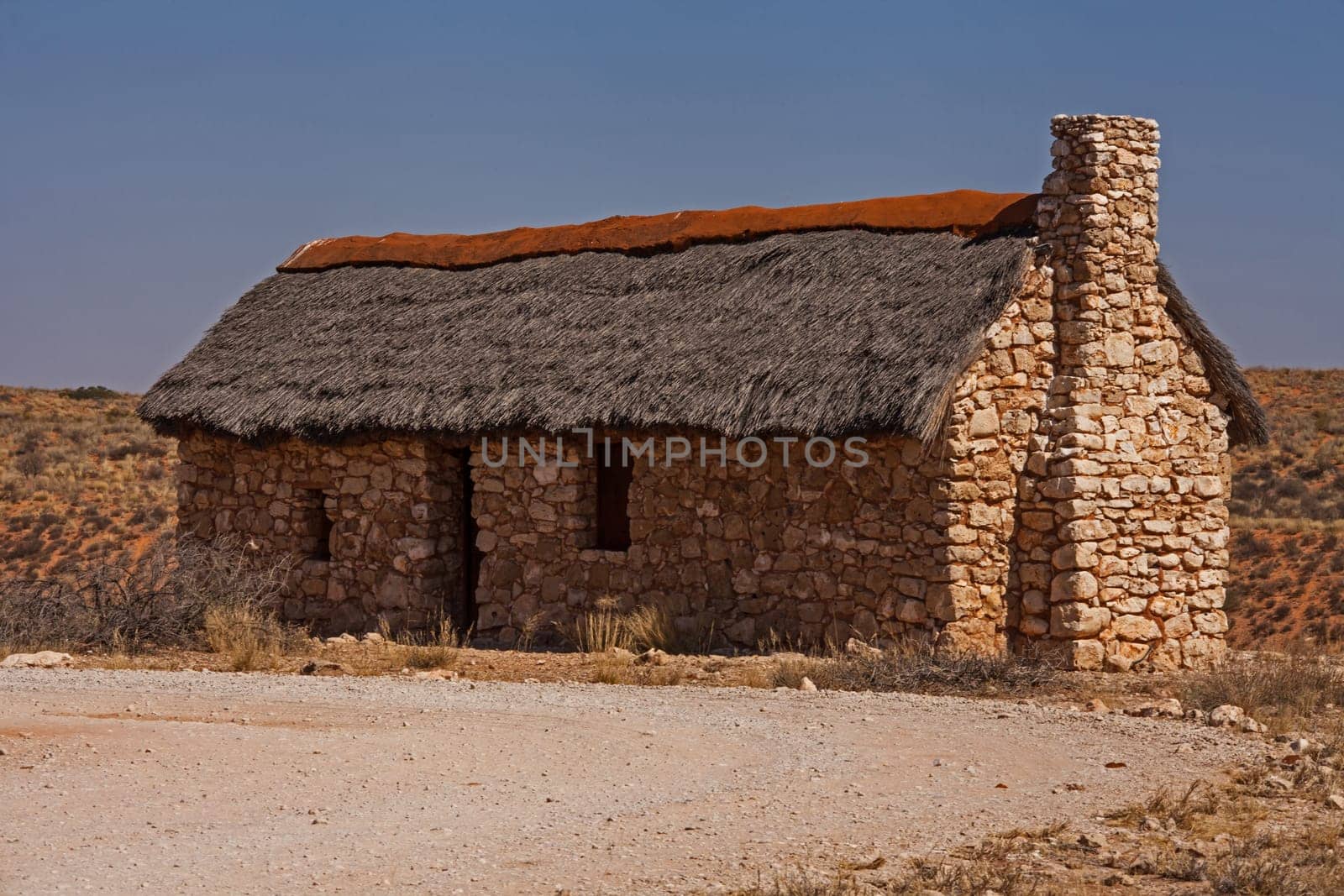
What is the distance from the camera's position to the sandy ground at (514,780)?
5031 millimetres

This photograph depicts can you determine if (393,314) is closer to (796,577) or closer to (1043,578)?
(796,577)

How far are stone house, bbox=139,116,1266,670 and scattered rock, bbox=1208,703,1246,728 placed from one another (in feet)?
6.67

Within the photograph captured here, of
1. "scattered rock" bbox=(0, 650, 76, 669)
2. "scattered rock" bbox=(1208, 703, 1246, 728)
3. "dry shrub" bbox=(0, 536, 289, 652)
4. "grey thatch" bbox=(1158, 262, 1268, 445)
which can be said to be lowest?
"scattered rock" bbox=(0, 650, 76, 669)

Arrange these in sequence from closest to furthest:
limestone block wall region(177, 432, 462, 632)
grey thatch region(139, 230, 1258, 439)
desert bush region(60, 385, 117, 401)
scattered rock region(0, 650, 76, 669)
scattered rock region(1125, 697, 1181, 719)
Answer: scattered rock region(1125, 697, 1181, 719) < scattered rock region(0, 650, 76, 669) < grey thatch region(139, 230, 1258, 439) < limestone block wall region(177, 432, 462, 632) < desert bush region(60, 385, 117, 401)

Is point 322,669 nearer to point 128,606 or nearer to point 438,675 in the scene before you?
point 438,675

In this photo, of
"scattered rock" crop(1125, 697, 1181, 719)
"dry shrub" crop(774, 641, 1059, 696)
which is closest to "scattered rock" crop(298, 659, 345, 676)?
"dry shrub" crop(774, 641, 1059, 696)

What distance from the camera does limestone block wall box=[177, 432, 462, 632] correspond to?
493 inches

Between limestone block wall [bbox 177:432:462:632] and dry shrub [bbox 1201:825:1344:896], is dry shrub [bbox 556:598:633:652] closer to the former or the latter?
limestone block wall [bbox 177:432:462:632]

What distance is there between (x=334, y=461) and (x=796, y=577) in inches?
176

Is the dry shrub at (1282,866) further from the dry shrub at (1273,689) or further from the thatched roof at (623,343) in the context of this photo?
the thatched roof at (623,343)

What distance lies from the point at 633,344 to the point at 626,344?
0.06 meters

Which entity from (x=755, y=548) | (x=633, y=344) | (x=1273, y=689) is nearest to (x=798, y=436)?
(x=755, y=548)

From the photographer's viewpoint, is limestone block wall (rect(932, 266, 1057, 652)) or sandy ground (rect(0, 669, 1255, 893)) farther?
limestone block wall (rect(932, 266, 1057, 652))

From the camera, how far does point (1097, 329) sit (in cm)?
1043
